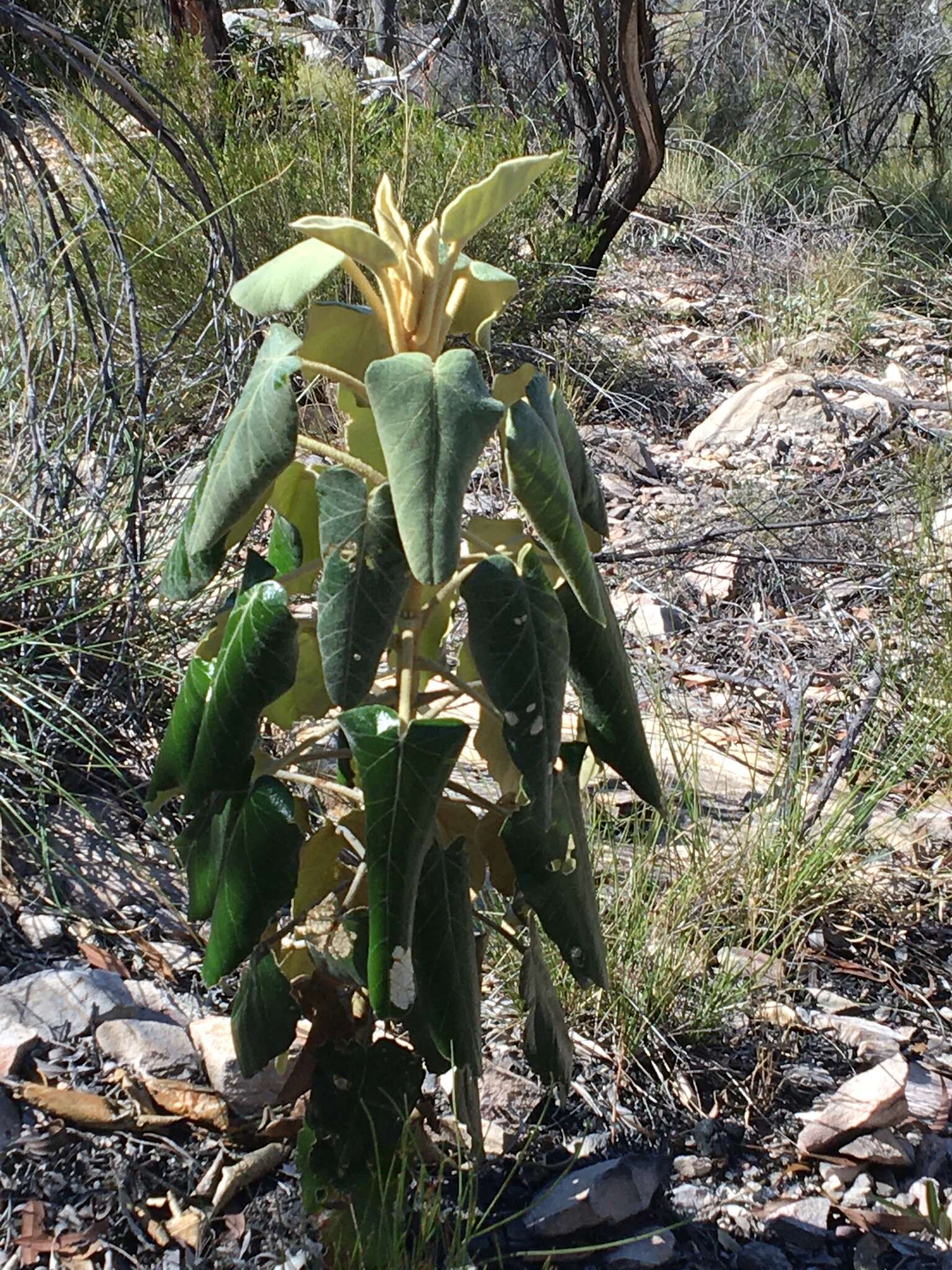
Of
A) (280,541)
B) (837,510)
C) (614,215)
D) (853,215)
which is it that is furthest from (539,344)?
(280,541)

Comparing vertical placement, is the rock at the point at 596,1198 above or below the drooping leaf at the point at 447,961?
below

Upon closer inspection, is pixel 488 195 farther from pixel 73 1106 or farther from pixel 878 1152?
A: pixel 878 1152

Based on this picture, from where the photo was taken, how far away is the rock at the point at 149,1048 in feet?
5.47

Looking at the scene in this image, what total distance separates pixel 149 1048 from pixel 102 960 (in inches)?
10.9

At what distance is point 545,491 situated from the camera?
1.01 meters

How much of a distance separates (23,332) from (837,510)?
95.7 inches

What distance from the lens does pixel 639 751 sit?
1194mm

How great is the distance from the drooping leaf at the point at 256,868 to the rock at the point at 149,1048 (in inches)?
23.1

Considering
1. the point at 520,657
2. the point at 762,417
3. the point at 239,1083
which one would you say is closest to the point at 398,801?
the point at 520,657

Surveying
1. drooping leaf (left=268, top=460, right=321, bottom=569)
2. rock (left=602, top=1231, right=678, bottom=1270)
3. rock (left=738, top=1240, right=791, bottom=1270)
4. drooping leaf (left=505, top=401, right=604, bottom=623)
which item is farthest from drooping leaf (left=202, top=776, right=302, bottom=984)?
rock (left=738, top=1240, right=791, bottom=1270)

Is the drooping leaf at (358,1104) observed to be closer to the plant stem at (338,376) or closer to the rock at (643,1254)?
the rock at (643,1254)

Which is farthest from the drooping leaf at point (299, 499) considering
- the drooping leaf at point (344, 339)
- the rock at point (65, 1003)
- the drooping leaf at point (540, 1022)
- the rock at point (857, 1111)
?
the rock at point (857, 1111)

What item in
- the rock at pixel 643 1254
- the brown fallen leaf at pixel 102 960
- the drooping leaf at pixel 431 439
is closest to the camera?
the drooping leaf at pixel 431 439

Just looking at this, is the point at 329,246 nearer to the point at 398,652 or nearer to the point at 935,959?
the point at 398,652
